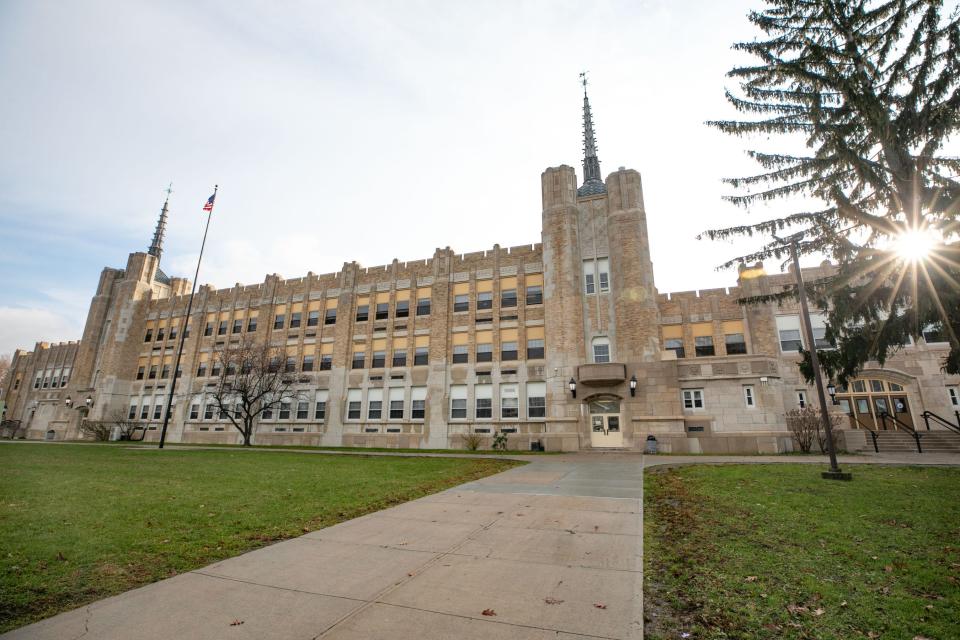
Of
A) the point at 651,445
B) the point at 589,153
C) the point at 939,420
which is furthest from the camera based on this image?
the point at 589,153

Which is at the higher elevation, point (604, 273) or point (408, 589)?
point (604, 273)

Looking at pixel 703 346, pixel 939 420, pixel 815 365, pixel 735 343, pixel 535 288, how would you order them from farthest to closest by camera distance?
pixel 535 288 → pixel 703 346 → pixel 735 343 → pixel 939 420 → pixel 815 365

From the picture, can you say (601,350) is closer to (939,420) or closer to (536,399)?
(536,399)

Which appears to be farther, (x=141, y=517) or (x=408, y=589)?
(x=141, y=517)

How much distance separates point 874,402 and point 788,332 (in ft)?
21.0

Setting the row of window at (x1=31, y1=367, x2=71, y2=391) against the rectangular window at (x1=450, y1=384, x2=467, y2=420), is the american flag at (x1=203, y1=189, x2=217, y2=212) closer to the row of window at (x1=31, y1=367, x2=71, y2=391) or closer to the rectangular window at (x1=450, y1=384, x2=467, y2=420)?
the rectangular window at (x1=450, y1=384, x2=467, y2=420)

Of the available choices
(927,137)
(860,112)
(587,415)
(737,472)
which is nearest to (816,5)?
(860,112)

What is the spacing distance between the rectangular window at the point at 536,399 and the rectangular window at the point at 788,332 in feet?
53.6

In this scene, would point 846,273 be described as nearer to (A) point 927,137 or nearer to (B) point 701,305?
(A) point 927,137

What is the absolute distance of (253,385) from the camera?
1396 inches

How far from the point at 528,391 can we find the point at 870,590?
27.1 metres

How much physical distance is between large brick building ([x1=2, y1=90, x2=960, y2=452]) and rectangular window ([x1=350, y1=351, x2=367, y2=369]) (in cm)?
43

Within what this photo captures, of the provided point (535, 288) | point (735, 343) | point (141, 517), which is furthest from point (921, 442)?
point (141, 517)

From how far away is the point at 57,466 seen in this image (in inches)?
621
